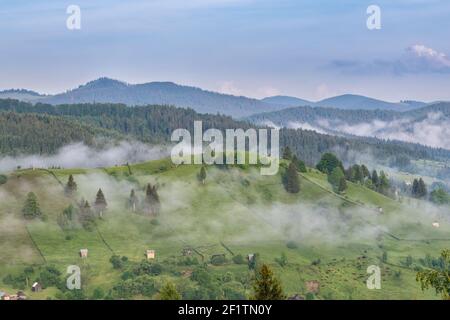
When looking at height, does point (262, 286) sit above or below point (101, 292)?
above

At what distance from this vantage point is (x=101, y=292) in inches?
7323
